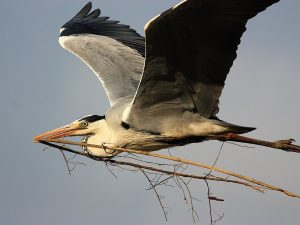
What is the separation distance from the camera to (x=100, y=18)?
12.4 metres

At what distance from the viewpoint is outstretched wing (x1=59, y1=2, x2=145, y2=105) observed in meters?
9.44

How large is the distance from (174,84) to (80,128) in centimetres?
139

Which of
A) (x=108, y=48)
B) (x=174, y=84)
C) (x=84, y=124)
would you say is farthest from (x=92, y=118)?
(x=108, y=48)

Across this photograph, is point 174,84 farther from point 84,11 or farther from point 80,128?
point 84,11

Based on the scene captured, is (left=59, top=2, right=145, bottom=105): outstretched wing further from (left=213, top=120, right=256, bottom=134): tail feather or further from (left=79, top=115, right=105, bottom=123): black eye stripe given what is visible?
(left=213, top=120, right=256, bottom=134): tail feather

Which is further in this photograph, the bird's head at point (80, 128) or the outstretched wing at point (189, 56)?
the bird's head at point (80, 128)

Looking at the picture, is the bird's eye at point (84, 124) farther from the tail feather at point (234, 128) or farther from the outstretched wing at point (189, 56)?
the tail feather at point (234, 128)

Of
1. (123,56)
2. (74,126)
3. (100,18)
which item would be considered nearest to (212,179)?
(74,126)

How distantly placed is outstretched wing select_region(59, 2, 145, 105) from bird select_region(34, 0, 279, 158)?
0.08 ft

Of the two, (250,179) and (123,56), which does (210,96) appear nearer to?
(250,179)

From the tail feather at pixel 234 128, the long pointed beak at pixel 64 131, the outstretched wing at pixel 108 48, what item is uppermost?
the outstretched wing at pixel 108 48

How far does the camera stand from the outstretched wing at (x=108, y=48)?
9438mm

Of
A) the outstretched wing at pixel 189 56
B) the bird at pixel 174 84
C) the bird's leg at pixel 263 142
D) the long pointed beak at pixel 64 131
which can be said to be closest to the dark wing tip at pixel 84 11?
the bird at pixel 174 84

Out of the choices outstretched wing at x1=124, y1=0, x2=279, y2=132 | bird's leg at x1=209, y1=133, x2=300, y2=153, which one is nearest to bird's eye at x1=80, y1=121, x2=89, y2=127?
outstretched wing at x1=124, y1=0, x2=279, y2=132
